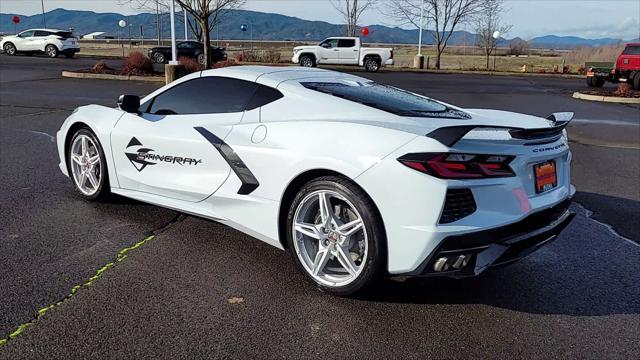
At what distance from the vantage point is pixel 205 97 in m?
4.48

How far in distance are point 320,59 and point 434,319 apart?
29.4 metres

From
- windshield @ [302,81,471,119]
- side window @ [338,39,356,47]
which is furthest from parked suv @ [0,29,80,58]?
windshield @ [302,81,471,119]

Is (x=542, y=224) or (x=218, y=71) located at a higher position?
(x=218, y=71)

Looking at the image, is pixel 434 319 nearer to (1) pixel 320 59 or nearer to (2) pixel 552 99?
(2) pixel 552 99

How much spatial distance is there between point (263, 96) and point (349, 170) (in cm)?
116

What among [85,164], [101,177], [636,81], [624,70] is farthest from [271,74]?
[624,70]

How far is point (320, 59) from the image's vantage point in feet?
104

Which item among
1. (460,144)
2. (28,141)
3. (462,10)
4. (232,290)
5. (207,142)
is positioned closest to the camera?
(460,144)

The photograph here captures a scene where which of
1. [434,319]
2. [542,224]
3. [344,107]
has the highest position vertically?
[344,107]

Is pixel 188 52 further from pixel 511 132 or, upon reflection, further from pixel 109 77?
pixel 511 132

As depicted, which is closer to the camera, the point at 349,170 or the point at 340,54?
the point at 349,170

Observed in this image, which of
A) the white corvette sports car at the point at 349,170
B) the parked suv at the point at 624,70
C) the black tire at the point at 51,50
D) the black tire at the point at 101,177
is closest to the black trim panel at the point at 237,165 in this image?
the white corvette sports car at the point at 349,170

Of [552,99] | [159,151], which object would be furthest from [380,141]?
[552,99]

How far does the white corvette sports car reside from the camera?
308 cm
